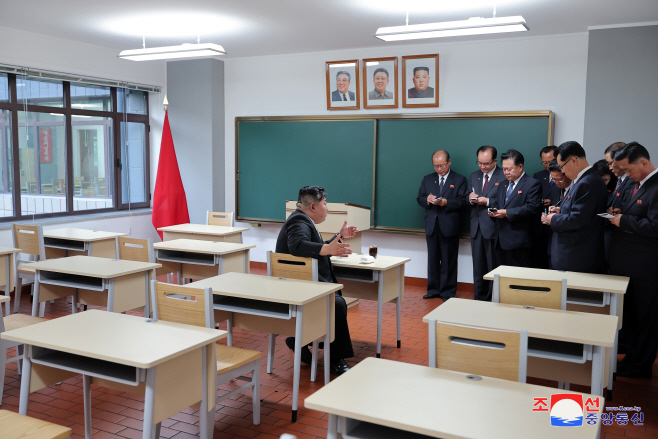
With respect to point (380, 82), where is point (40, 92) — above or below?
below

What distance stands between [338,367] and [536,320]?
1.68 metres

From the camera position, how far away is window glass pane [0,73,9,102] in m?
6.38

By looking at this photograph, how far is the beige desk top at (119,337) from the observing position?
2176mm

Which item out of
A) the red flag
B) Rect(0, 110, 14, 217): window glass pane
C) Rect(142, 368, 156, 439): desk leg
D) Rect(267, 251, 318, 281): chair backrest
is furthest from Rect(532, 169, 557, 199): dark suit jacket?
Rect(0, 110, 14, 217): window glass pane

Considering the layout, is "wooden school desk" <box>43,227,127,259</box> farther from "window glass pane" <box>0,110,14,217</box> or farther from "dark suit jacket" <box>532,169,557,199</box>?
"dark suit jacket" <box>532,169,557,199</box>

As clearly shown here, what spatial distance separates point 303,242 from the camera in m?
3.82

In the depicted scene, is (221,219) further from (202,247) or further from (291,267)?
(291,267)

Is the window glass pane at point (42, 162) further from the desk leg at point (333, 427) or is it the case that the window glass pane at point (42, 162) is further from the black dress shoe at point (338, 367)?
the desk leg at point (333, 427)

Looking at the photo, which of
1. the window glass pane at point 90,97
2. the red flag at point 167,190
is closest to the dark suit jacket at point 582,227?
the red flag at point 167,190

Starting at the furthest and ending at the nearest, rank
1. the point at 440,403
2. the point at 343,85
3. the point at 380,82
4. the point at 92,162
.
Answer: the point at 92,162
the point at 343,85
the point at 380,82
the point at 440,403

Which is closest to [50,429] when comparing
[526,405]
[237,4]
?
[526,405]

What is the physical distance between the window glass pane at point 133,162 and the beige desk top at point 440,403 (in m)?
6.83

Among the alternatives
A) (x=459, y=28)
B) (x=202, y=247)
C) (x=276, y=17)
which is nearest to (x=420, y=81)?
(x=276, y=17)

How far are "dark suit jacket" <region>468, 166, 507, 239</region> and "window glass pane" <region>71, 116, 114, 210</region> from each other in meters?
5.09
